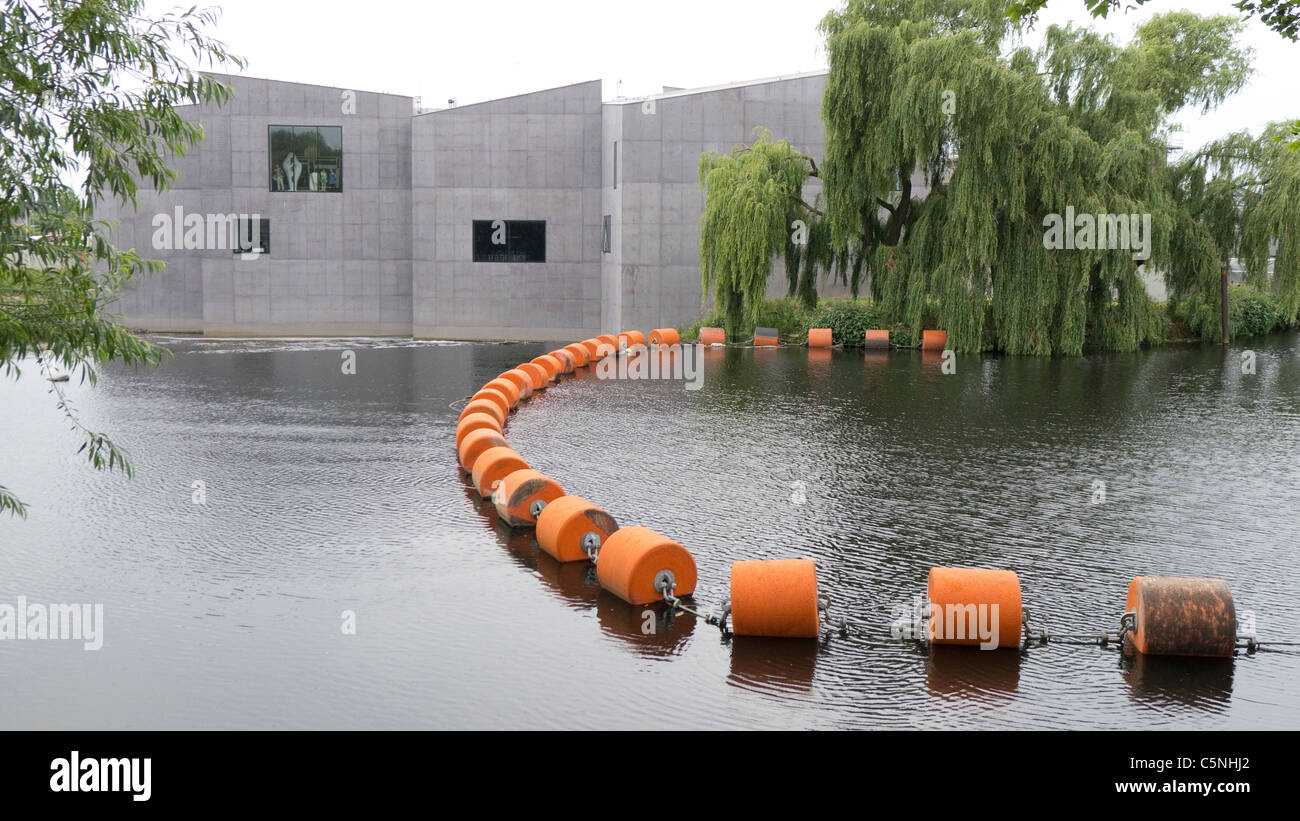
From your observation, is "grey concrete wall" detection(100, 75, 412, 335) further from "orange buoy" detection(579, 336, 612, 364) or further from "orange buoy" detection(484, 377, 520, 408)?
"orange buoy" detection(484, 377, 520, 408)

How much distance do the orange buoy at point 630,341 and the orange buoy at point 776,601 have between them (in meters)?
21.9

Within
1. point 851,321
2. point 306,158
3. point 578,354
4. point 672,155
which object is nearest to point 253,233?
point 306,158

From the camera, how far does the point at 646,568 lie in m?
9.89

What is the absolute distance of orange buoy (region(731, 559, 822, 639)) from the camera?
898 cm

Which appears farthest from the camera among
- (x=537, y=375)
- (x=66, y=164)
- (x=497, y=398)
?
(x=537, y=375)

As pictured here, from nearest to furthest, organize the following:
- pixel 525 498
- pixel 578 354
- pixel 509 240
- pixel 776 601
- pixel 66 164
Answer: pixel 66 164 → pixel 776 601 → pixel 525 498 → pixel 578 354 → pixel 509 240

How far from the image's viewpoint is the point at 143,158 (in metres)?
7.35

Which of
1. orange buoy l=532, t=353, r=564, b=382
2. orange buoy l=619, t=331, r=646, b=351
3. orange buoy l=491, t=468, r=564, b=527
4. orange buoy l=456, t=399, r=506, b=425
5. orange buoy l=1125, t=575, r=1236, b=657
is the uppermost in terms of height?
orange buoy l=619, t=331, r=646, b=351

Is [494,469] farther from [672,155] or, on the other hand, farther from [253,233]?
[253,233]

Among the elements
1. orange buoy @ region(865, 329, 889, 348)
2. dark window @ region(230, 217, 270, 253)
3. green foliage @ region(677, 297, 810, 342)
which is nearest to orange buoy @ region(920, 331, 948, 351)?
orange buoy @ region(865, 329, 889, 348)

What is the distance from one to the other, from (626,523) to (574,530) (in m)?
1.34

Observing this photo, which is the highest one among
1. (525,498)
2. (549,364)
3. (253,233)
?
(253,233)

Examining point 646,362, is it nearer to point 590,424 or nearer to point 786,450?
point 590,424

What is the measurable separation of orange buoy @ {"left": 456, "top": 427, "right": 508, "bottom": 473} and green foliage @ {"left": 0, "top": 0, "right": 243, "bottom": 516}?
7.63m
